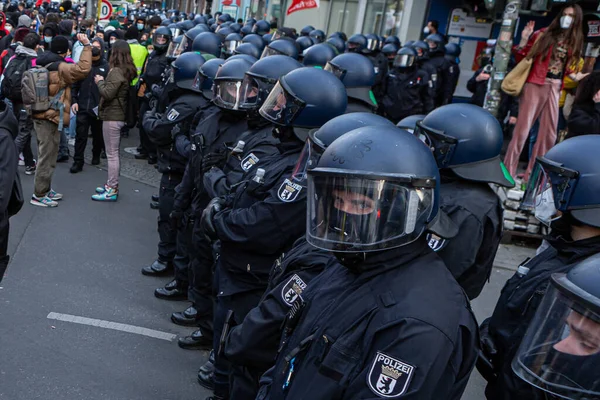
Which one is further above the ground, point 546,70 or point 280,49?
point 546,70

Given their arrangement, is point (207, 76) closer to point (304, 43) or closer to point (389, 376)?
point (389, 376)

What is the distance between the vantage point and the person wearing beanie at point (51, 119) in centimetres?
777

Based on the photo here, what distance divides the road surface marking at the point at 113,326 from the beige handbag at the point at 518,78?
15.9 ft

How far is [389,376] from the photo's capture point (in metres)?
1.89

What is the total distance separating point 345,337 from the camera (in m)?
2.02

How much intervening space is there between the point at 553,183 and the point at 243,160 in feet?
6.59

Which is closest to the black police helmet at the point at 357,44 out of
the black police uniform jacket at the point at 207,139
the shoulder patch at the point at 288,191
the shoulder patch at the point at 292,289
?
the black police uniform jacket at the point at 207,139

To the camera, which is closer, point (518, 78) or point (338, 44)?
point (518, 78)

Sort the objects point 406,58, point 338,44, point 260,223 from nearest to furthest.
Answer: point 260,223
point 406,58
point 338,44

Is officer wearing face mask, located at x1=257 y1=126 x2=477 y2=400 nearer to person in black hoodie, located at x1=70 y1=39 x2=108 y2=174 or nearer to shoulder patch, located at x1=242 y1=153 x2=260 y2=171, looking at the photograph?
shoulder patch, located at x1=242 y1=153 x2=260 y2=171

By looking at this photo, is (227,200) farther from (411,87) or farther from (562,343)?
(411,87)

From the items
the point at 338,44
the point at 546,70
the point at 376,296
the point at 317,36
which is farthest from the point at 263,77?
the point at 317,36

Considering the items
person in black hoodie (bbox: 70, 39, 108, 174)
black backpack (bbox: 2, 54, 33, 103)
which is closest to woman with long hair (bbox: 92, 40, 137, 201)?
person in black hoodie (bbox: 70, 39, 108, 174)

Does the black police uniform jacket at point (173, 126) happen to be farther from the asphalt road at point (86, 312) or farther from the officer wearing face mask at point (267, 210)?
the officer wearing face mask at point (267, 210)
